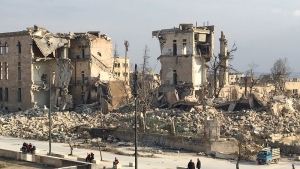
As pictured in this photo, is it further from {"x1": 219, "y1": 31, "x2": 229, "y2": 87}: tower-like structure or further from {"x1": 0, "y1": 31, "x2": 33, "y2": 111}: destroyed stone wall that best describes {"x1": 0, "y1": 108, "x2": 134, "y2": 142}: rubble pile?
{"x1": 219, "y1": 31, "x2": 229, "y2": 87}: tower-like structure

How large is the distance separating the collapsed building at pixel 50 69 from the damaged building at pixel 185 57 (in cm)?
578

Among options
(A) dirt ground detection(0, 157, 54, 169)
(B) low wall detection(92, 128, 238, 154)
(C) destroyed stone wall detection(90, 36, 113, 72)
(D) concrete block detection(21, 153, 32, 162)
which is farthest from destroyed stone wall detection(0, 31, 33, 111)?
(A) dirt ground detection(0, 157, 54, 169)

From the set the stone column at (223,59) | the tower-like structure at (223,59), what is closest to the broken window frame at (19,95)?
the tower-like structure at (223,59)

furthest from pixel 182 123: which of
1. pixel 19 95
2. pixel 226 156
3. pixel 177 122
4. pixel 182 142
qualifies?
pixel 19 95

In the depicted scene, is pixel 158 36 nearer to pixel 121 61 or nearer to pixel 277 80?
pixel 277 80

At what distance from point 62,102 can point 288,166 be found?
3136 cm

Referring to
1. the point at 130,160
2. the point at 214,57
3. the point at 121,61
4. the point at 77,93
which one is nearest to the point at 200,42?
the point at 214,57

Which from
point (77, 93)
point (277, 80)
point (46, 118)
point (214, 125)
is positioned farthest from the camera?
point (277, 80)

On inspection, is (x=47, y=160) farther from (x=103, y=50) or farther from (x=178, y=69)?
(x=103, y=50)

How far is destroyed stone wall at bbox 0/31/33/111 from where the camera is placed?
51.4 metres

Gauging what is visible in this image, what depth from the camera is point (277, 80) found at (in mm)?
69312

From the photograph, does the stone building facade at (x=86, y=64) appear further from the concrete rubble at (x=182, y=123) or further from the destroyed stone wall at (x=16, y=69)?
the concrete rubble at (x=182, y=123)

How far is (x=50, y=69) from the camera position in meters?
52.4

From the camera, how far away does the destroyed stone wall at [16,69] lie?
51375 mm
